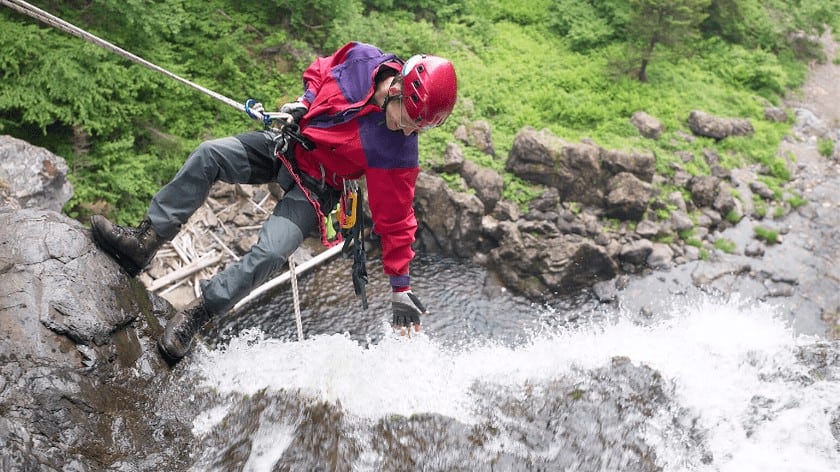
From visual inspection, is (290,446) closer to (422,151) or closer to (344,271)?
(344,271)

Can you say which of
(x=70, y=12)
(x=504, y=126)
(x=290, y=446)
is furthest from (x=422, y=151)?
(x=290, y=446)

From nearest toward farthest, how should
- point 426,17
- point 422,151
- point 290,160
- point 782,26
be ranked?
point 290,160 < point 422,151 < point 426,17 < point 782,26

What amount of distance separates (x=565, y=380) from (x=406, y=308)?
5.29 feet

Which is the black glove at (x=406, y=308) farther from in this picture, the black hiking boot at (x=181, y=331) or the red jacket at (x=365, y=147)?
the black hiking boot at (x=181, y=331)

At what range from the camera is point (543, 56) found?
11805mm

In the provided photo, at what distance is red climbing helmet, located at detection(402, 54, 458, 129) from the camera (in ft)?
11.6

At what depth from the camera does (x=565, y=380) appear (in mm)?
4824

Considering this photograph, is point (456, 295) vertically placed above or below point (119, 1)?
below

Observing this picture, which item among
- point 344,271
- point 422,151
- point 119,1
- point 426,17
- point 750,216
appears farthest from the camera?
point 426,17

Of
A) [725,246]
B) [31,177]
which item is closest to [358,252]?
[31,177]

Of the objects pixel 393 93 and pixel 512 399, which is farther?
pixel 512 399

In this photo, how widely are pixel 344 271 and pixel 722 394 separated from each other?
442 cm

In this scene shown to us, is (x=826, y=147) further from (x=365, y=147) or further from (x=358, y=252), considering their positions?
(x=365, y=147)

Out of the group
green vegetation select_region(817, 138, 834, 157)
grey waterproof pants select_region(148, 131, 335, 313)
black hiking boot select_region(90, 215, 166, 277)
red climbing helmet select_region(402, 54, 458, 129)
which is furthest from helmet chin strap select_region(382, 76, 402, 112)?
green vegetation select_region(817, 138, 834, 157)
